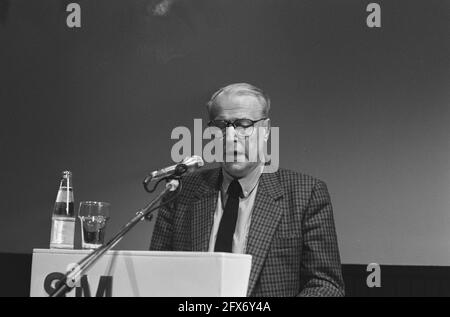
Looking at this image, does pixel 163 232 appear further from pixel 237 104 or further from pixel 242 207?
pixel 237 104

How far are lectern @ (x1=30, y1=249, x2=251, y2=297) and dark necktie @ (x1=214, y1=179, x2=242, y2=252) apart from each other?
0.67 metres

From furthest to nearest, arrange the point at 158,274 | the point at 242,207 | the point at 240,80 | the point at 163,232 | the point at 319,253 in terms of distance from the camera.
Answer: the point at 240,80 → the point at 163,232 → the point at 242,207 → the point at 319,253 → the point at 158,274

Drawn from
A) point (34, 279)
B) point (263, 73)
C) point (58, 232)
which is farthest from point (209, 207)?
point (263, 73)

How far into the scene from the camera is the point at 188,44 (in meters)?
3.43

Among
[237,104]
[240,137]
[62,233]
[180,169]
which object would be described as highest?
[237,104]

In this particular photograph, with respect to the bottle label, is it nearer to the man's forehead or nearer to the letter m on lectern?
the letter m on lectern

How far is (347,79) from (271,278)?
1414mm

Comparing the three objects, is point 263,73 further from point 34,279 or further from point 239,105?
point 34,279

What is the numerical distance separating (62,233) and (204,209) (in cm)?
64

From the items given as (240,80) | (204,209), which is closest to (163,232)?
(204,209)

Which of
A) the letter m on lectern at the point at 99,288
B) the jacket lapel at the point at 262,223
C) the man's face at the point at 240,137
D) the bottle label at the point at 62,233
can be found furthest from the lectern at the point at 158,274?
the man's face at the point at 240,137

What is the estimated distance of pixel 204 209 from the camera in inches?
89.9

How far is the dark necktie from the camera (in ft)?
7.12
